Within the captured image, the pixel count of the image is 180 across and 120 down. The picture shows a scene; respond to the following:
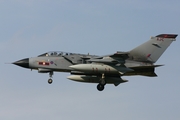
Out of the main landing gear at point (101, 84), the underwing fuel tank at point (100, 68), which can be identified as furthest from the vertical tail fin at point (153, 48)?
the main landing gear at point (101, 84)

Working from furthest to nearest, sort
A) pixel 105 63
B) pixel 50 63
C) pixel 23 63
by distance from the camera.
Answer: pixel 50 63 → pixel 23 63 → pixel 105 63

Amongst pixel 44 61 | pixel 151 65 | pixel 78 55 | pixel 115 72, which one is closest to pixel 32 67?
pixel 44 61

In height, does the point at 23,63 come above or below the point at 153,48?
below

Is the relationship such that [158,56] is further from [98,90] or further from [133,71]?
[98,90]

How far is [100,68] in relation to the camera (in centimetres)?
4172

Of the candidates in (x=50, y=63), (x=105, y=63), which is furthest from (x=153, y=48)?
(x=50, y=63)

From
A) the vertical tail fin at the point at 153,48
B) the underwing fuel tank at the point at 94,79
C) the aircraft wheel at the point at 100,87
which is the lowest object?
the aircraft wheel at the point at 100,87

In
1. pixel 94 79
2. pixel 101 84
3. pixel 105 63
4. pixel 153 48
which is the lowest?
pixel 101 84

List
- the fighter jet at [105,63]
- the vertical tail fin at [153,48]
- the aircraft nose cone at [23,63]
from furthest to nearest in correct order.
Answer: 1. the aircraft nose cone at [23,63]
2. the vertical tail fin at [153,48]
3. the fighter jet at [105,63]

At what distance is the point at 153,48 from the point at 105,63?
424 cm

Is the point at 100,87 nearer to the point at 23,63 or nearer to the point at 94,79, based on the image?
the point at 94,79

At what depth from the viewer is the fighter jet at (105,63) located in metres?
41.9

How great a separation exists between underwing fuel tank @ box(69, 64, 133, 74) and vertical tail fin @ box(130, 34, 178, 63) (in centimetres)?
148

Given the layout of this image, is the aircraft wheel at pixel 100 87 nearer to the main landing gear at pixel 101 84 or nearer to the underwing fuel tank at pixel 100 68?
the main landing gear at pixel 101 84
